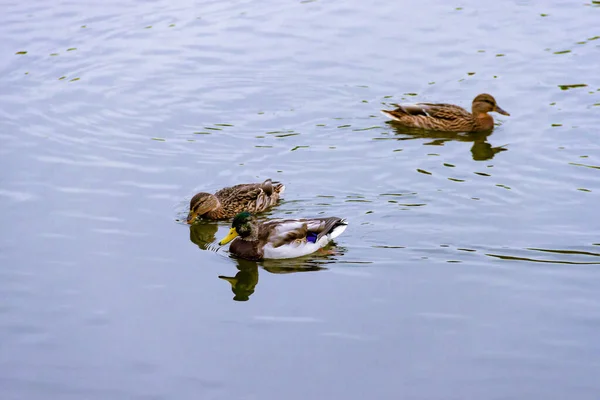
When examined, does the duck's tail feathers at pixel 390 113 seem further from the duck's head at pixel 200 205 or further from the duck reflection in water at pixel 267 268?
the duck reflection in water at pixel 267 268

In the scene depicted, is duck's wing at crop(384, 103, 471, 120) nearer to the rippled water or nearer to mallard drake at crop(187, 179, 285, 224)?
the rippled water

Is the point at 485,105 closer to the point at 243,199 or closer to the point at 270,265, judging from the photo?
the point at 243,199

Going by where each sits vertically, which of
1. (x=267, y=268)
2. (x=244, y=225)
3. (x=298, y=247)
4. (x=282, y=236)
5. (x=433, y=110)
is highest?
(x=433, y=110)

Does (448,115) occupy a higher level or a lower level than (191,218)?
higher

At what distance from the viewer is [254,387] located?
28.8ft

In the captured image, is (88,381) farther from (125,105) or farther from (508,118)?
(508,118)

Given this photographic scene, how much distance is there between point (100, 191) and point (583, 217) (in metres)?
5.63

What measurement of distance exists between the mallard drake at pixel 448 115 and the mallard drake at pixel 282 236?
3.96m

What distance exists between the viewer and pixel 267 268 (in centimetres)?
1168

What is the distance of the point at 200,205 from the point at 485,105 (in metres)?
4.89

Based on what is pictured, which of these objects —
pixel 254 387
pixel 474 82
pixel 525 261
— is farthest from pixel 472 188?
pixel 254 387

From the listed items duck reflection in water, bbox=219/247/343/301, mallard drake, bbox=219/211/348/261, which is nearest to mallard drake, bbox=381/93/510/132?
mallard drake, bbox=219/211/348/261

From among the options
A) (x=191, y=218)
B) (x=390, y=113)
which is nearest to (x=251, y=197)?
(x=191, y=218)

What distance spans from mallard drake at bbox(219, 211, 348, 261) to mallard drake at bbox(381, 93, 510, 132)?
3.96 m
